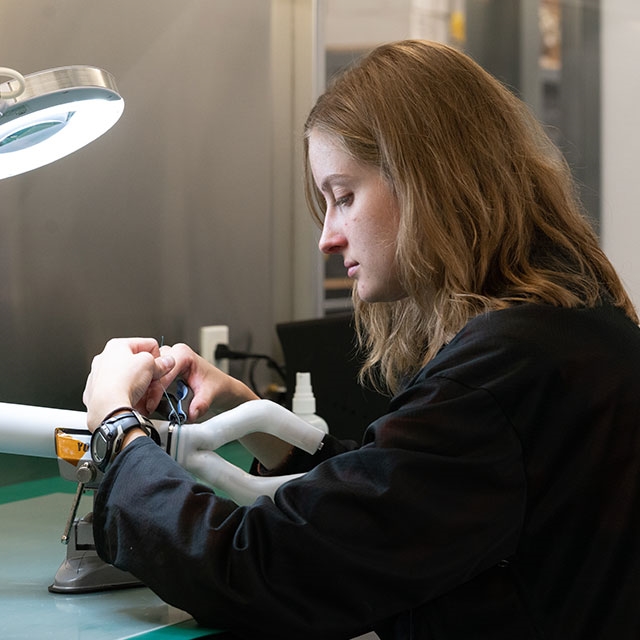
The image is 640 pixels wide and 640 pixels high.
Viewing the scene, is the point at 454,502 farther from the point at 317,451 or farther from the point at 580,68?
the point at 580,68

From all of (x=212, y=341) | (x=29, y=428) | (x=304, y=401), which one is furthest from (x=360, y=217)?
(x=212, y=341)

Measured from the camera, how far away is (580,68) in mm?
2221

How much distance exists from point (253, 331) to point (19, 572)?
0.75 meters

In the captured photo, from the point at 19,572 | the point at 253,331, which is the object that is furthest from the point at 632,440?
the point at 253,331

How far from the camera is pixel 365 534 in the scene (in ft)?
2.34

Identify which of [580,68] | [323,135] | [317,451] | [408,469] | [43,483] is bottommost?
[43,483]

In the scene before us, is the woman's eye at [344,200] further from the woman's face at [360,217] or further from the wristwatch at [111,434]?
the wristwatch at [111,434]

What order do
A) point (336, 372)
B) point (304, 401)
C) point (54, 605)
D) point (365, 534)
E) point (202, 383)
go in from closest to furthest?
1. point (365, 534)
2. point (54, 605)
3. point (202, 383)
4. point (304, 401)
5. point (336, 372)

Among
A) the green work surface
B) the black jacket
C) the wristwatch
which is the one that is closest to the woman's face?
the black jacket

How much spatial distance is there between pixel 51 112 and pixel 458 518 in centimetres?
52

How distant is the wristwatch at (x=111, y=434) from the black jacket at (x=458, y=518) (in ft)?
0.21

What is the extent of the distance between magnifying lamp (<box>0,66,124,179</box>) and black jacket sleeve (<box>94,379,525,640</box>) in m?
0.38

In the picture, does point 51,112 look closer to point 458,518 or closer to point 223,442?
point 223,442

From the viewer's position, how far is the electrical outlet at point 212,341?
1519 mm
